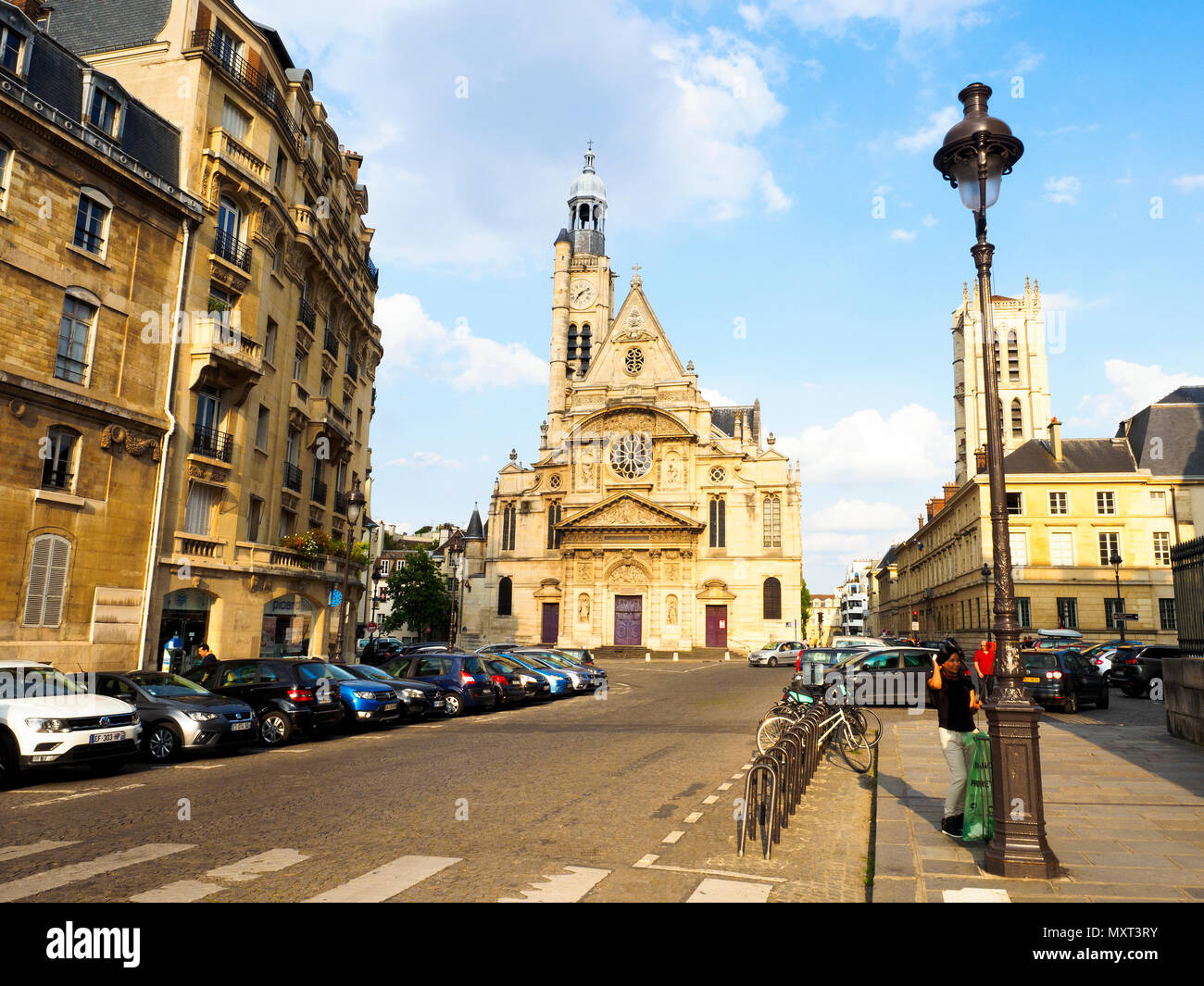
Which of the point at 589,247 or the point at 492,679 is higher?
the point at 589,247

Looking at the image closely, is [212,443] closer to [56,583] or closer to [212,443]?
[212,443]

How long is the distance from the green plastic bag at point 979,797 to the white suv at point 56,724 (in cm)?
1080

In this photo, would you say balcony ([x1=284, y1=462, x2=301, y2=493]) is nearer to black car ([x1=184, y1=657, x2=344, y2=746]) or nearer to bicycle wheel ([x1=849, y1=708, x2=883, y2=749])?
black car ([x1=184, y1=657, x2=344, y2=746])

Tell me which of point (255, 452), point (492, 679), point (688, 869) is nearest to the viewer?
point (688, 869)

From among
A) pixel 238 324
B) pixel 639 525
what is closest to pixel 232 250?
pixel 238 324

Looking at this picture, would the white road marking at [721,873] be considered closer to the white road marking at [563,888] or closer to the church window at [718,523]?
the white road marking at [563,888]

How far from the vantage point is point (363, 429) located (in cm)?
3653

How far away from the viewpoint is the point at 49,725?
35.8ft

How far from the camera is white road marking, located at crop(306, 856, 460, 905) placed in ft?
18.6

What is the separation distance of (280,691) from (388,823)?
8022mm

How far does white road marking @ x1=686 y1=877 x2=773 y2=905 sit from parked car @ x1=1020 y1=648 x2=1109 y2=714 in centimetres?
1648

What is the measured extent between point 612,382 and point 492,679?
4295 cm
